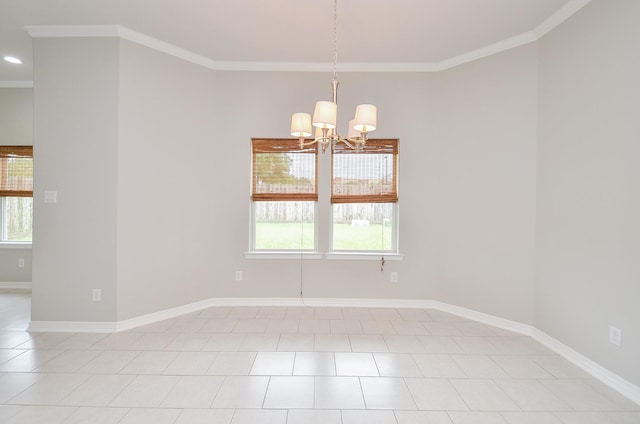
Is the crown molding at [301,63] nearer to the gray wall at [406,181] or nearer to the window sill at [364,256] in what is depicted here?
the gray wall at [406,181]

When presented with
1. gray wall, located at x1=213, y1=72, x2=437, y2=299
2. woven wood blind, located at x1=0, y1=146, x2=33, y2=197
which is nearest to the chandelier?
gray wall, located at x1=213, y1=72, x2=437, y2=299

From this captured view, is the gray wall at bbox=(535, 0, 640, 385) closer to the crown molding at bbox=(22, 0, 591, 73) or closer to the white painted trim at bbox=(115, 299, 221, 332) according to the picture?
the crown molding at bbox=(22, 0, 591, 73)

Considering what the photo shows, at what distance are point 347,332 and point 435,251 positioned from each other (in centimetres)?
153

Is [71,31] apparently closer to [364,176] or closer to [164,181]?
[164,181]

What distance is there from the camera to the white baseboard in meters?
2.42

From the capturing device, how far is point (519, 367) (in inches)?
103

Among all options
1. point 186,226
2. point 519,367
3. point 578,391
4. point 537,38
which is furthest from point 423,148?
point 186,226

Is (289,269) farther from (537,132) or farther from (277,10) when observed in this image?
(537,132)

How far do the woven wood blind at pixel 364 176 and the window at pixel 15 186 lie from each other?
436 cm

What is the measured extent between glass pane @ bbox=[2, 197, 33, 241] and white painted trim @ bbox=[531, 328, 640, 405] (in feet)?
21.7

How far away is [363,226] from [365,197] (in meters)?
0.37

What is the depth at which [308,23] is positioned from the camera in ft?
10.2

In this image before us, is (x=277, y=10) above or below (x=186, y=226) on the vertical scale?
above

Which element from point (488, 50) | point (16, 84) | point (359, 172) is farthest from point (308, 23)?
point (16, 84)
